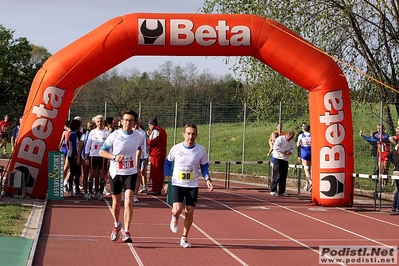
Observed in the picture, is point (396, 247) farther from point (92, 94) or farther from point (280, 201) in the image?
point (92, 94)

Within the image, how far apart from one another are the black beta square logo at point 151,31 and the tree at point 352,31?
20.4ft

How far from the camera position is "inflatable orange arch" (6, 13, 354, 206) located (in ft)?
55.0

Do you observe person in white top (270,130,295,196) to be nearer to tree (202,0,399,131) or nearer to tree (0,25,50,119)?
tree (202,0,399,131)

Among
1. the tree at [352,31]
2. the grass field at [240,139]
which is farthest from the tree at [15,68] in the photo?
the tree at [352,31]

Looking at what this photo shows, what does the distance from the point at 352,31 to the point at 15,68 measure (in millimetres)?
28791

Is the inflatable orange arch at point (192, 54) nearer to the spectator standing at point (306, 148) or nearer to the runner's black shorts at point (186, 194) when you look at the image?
the spectator standing at point (306, 148)

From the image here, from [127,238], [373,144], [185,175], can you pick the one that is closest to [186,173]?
[185,175]

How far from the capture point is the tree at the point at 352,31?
71.4 ft

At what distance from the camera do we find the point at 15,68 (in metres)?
46.1

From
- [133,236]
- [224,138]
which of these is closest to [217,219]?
[133,236]

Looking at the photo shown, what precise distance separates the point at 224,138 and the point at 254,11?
828 cm

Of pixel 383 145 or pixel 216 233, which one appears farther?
pixel 383 145

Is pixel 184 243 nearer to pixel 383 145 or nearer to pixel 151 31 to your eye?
pixel 151 31

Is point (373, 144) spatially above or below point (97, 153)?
above
